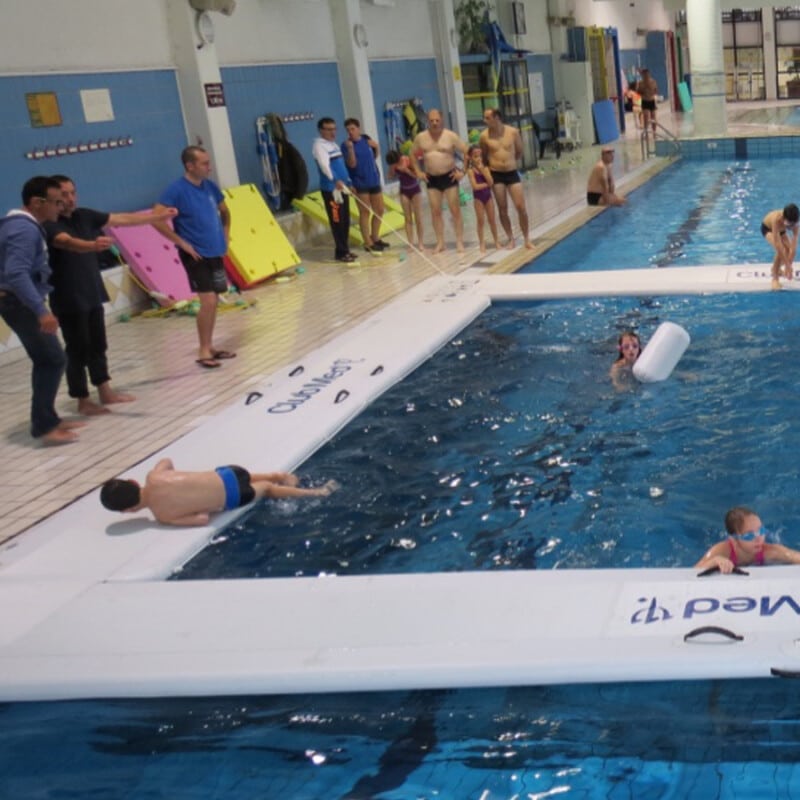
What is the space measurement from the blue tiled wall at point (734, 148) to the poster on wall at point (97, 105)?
11.8 metres

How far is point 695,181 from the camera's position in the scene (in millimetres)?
15141

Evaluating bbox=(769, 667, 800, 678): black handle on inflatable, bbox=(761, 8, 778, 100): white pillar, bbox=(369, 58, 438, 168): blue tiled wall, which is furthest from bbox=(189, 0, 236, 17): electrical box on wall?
bbox=(761, 8, 778, 100): white pillar

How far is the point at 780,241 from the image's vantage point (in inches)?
295

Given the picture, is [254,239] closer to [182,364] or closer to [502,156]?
[502,156]

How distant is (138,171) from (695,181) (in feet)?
29.3

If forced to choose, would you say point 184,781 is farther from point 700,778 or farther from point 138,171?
point 138,171

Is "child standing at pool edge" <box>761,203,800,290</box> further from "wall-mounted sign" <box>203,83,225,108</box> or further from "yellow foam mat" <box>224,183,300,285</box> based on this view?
"wall-mounted sign" <box>203,83,225,108</box>

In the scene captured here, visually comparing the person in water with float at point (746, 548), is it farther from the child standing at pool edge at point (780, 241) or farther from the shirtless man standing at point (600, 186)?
the shirtless man standing at point (600, 186)

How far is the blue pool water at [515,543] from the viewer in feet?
9.16

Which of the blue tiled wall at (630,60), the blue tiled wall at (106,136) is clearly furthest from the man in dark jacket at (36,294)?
the blue tiled wall at (630,60)

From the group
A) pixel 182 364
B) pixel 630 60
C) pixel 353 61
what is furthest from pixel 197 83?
pixel 630 60

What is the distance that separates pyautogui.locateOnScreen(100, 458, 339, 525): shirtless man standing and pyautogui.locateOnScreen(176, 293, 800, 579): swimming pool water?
135mm

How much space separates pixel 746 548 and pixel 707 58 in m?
16.5

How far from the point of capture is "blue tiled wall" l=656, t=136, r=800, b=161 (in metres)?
16.9
